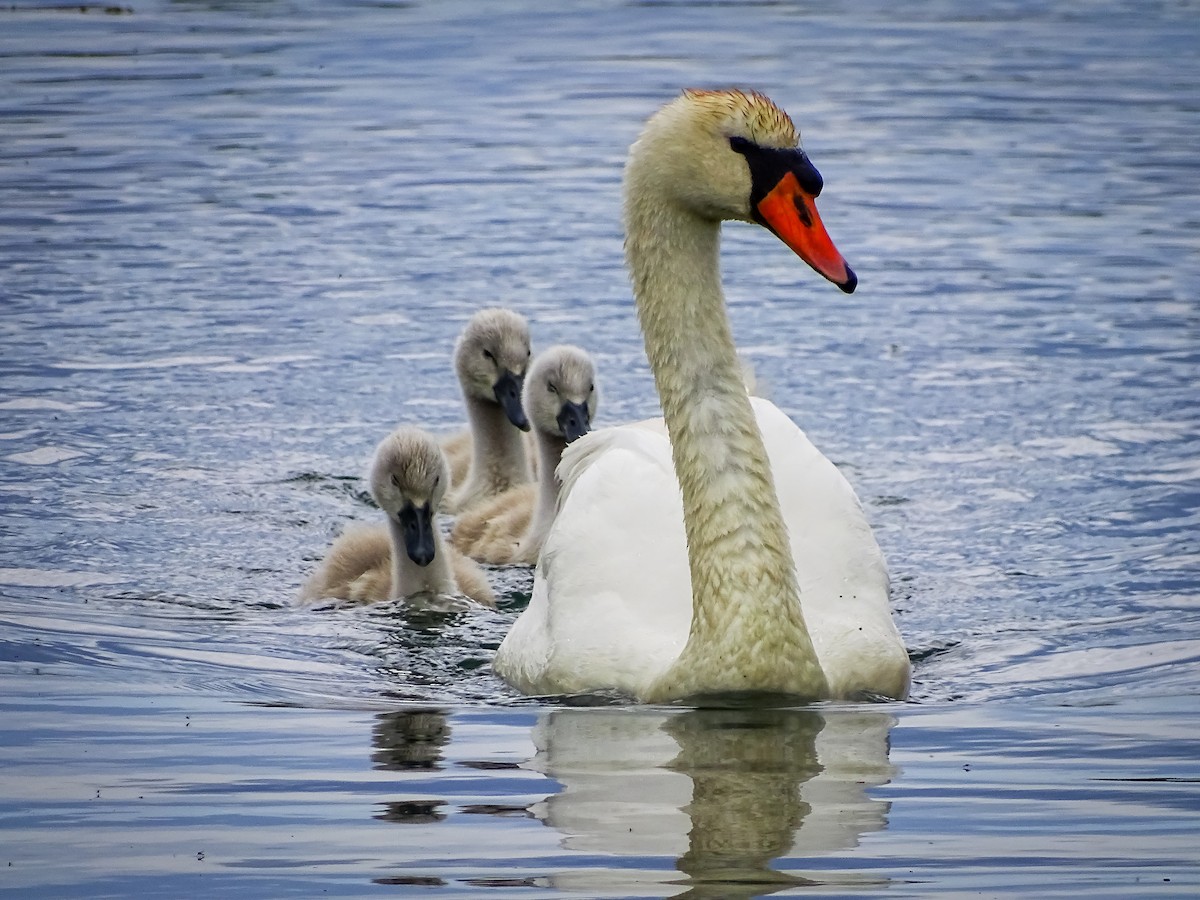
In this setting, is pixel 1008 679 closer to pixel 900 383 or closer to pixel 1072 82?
pixel 900 383

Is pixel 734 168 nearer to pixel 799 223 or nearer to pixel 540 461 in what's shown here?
pixel 799 223

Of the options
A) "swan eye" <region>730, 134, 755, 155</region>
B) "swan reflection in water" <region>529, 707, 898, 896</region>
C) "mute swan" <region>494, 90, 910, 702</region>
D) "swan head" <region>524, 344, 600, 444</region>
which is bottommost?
"swan reflection in water" <region>529, 707, 898, 896</region>

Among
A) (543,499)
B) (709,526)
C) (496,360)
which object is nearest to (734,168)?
(709,526)

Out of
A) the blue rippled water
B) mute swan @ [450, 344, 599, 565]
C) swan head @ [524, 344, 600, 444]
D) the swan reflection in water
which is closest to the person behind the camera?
the swan reflection in water

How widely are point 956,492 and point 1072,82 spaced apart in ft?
41.2

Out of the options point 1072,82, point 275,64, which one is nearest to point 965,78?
point 1072,82

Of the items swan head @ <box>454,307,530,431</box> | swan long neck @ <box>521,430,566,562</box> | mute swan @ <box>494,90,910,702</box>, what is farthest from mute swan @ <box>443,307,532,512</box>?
mute swan @ <box>494,90,910,702</box>

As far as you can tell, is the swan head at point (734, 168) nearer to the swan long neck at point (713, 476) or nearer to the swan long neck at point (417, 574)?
the swan long neck at point (713, 476)

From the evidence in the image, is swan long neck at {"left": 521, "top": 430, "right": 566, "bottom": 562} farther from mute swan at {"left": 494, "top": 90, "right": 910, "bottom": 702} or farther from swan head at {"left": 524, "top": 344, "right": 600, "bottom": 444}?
mute swan at {"left": 494, "top": 90, "right": 910, "bottom": 702}

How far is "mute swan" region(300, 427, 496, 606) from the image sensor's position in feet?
28.7

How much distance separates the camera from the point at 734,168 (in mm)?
6473

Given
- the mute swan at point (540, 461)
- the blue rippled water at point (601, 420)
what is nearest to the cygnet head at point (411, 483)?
the blue rippled water at point (601, 420)

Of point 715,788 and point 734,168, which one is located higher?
point 734,168

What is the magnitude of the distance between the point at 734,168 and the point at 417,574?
9.31 ft
